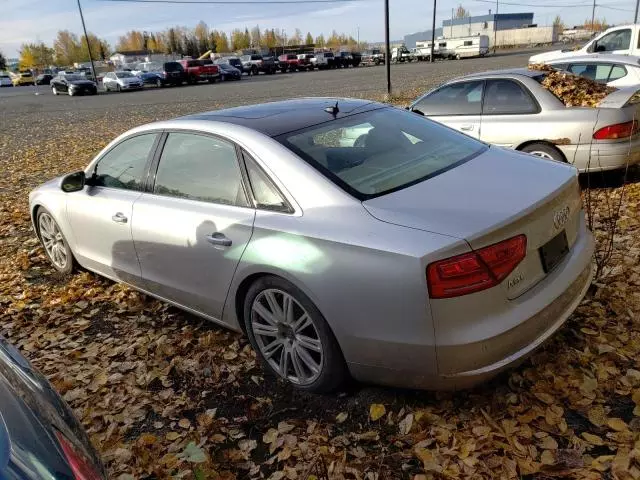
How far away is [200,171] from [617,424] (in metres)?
2.76

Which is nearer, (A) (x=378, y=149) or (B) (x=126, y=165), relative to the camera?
(A) (x=378, y=149)

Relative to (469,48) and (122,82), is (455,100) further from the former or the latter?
(469,48)

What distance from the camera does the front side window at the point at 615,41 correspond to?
14258mm

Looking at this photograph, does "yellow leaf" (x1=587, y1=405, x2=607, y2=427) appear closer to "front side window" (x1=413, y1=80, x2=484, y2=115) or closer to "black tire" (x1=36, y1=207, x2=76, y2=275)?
"black tire" (x1=36, y1=207, x2=76, y2=275)

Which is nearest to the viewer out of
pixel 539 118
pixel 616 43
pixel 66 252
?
pixel 66 252

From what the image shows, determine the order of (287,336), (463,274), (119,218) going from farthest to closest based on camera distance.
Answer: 1. (119,218)
2. (287,336)
3. (463,274)

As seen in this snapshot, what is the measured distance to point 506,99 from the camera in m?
6.66

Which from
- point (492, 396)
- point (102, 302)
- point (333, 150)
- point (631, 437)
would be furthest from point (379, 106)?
point (102, 302)

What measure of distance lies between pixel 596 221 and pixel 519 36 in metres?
103

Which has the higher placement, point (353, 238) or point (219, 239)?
point (353, 238)

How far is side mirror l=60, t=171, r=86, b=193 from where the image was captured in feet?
14.5

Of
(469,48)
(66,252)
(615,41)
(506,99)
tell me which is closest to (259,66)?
(469,48)

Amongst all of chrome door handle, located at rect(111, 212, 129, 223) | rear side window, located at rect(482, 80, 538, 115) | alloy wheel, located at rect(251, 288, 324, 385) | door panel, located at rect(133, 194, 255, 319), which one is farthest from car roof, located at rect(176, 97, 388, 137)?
rear side window, located at rect(482, 80, 538, 115)

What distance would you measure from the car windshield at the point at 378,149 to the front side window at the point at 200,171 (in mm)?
401
